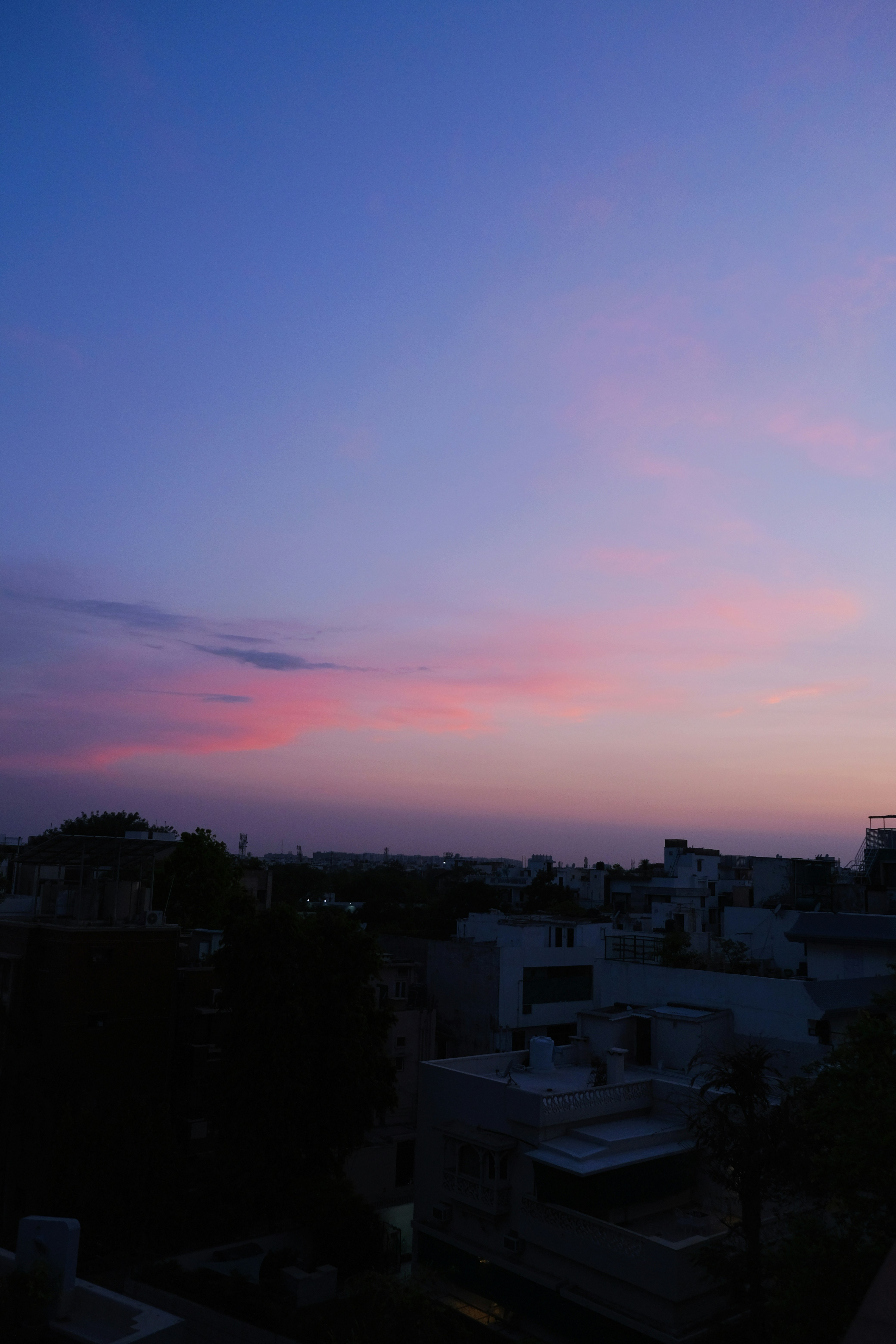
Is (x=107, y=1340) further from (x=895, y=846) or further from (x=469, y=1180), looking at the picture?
(x=895, y=846)

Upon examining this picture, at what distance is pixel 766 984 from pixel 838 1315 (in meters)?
16.6

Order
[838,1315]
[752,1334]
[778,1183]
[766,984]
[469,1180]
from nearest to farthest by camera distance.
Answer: [838,1315] < [752,1334] < [778,1183] < [469,1180] < [766,984]

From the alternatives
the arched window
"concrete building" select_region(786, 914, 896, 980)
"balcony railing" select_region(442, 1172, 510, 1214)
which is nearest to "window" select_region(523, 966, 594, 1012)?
"concrete building" select_region(786, 914, 896, 980)

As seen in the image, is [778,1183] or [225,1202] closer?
[778,1183]

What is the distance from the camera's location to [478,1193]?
21234mm

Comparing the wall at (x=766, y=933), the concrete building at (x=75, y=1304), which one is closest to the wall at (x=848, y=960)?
the wall at (x=766, y=933)

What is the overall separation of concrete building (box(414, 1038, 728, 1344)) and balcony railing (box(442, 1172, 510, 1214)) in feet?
0.11

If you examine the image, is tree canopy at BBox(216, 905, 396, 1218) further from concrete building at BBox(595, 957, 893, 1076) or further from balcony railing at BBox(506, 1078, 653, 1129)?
concrete building at BBox(595, 957, 893, 1076)

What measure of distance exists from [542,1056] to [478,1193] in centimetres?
427

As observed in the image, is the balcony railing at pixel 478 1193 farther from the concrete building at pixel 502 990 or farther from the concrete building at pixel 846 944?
the concrete building at pixel 846 944

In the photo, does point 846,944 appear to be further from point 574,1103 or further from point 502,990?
point 574,1103

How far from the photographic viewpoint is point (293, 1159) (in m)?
22.5

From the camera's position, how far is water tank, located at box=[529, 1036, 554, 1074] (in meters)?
24.6

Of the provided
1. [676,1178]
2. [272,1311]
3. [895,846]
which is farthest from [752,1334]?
→ [895,846]
